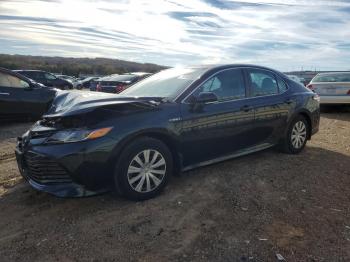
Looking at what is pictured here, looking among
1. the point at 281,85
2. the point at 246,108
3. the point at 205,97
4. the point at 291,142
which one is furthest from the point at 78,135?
the point at 291,142

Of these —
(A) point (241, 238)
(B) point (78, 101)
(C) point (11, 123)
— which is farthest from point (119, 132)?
(C) point (11, 123)

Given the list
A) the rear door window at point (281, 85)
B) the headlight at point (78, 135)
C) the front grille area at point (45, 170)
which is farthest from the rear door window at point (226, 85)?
the front grille area at point (45, 170)

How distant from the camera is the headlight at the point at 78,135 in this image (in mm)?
4125

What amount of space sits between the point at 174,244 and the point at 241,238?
65 centimetres

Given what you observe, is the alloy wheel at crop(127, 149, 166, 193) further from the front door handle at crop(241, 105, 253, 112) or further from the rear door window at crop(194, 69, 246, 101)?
the front door handle at crop(241, 105, 253, 112)

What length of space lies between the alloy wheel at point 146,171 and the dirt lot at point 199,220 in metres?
0.20

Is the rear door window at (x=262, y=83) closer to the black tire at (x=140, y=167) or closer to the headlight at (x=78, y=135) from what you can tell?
the black tire at (x=140, y=167)

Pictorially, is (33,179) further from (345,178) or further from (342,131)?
(342,131)

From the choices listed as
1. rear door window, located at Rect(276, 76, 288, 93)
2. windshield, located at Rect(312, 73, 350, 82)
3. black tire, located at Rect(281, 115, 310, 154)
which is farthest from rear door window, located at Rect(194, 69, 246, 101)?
windshield, located at Rect(312, 73, 350, 82)

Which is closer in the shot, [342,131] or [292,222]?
[292,222]

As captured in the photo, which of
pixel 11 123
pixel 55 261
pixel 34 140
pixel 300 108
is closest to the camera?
pixel 55 261

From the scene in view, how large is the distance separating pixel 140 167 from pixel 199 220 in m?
0.90

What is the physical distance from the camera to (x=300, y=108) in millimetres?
6625

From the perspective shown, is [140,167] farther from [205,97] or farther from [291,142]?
[291,142]
